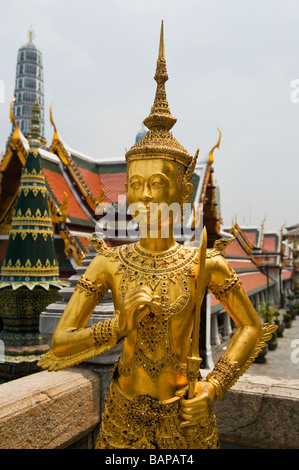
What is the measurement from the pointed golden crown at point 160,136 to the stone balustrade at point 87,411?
1630 millimetres

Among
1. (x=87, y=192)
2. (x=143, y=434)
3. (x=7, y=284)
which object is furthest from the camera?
(x=87, y=192)

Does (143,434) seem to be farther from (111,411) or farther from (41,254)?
(41,254)

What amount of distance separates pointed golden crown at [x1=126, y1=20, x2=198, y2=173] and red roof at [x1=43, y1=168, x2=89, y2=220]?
902 centimetres

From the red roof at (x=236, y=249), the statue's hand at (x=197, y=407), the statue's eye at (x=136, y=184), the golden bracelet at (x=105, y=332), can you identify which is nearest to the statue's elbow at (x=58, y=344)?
the golden bracelet at (x=105, y=332)

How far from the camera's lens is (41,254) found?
644 cm

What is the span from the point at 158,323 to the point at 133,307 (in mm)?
281

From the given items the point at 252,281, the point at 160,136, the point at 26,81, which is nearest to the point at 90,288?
the point at 160,136

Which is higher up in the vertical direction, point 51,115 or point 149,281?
point 51,115

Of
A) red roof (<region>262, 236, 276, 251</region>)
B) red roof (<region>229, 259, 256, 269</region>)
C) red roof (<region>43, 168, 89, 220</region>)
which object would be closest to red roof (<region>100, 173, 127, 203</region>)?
red roof (<region>43, 168, 89, 220</region>)

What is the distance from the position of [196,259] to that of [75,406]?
140 cm

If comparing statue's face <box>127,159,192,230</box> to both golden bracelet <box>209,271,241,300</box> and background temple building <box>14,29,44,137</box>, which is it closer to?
golden bracelet <box>209,271,241,300</box>

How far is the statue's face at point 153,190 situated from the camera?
7.70 ft
